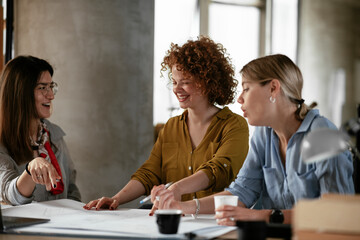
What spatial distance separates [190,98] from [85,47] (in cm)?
146

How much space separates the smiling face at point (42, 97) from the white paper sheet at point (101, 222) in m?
0.81

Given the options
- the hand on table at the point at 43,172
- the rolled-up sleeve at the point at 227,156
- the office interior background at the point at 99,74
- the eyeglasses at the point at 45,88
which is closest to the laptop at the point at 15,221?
the hand on table at the point at 43,172

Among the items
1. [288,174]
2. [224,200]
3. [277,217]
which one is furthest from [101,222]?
[288,174]

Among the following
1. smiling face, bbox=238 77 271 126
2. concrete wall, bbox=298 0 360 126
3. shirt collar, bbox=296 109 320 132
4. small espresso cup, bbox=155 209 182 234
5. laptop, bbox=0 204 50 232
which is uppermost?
concrete wall, bbox=298 0 360 126

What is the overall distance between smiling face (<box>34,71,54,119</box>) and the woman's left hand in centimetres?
153

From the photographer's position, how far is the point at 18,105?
282 centimetres

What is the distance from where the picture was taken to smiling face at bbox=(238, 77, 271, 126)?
2.13m

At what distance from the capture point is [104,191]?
13.1 feet

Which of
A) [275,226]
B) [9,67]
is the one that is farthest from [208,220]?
[9,67]

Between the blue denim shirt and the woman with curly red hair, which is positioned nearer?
the blue denim shirt

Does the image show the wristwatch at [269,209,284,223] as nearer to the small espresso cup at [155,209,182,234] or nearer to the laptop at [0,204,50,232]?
the small espresso cup at [155,209,182,234]

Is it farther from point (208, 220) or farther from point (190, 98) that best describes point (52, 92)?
point (208, 220)

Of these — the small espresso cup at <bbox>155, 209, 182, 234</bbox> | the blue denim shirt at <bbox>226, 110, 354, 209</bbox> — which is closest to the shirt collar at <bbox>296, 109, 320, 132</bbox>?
the blue denim shirt at <bbox>226, 110, 354, 209</bbox>

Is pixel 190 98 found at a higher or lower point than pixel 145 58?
lower
